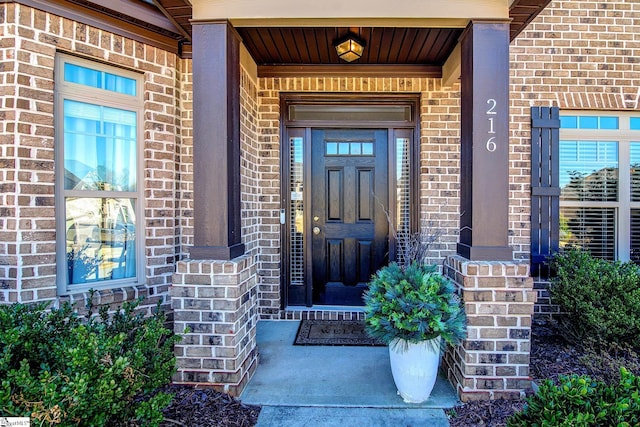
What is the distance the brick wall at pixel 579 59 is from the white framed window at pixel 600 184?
190 mm

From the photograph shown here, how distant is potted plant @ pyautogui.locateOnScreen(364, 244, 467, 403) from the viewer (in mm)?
2107

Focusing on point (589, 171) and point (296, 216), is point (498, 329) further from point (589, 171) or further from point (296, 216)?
point (589, 171)

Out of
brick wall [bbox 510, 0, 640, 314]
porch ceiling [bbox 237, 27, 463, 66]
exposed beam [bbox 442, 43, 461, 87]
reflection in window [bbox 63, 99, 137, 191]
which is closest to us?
reflection in window [bbox 63, 99, 137, 191]

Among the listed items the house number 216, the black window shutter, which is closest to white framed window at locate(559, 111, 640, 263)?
the black window shutter

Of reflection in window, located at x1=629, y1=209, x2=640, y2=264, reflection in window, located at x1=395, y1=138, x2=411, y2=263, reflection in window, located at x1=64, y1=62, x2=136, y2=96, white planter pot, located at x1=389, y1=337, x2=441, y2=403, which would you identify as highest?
reflection in window, located at x1=64, y1=62, x2=136, y2=96

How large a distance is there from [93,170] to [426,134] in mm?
3049

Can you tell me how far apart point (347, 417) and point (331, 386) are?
340 mm

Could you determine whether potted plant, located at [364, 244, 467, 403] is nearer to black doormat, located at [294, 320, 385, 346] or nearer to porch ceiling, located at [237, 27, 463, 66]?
black doormat, located at [294, 320, 385, 346]

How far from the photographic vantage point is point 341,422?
2.07 metres

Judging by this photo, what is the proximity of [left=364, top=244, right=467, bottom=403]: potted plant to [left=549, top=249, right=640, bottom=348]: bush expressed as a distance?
1.27 m

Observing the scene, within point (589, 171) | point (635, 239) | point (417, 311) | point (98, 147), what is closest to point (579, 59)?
point (589, 171)

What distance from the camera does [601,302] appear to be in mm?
2723

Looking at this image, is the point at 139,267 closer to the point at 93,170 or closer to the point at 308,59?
the point at 93,170

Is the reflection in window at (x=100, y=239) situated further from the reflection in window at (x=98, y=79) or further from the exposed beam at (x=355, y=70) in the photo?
the exposed beam at (x=355, y=70)
